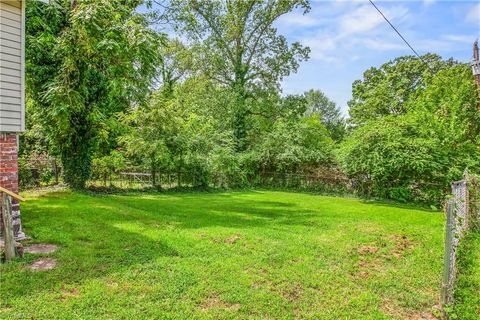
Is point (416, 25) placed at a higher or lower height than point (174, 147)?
higher

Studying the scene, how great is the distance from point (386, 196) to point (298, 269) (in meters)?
11.3

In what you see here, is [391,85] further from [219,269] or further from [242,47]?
[219,269]

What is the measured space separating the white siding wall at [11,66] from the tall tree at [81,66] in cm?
237

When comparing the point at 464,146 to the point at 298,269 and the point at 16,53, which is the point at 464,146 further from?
the point at 16,53

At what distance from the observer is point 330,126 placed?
41031mm

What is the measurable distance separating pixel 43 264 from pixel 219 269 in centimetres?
244

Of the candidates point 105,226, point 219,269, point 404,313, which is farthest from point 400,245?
point 105,226

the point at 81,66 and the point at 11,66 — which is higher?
the point at 81,66

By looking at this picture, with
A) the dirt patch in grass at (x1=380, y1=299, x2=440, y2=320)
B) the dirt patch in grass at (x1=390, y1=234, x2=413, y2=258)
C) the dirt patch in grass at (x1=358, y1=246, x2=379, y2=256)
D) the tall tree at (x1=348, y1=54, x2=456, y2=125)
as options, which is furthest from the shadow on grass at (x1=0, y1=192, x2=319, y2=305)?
the tall tree at (x1=348, y1=54, x2=456, y2=125)

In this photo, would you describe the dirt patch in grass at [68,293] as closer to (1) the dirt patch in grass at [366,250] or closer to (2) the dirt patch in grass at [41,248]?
(2) the dirt patch in grass at [41,248]

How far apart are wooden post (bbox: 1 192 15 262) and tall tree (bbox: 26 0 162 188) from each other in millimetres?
4501

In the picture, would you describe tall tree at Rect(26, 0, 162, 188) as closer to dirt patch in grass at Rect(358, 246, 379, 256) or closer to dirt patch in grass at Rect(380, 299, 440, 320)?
dirt patch in grass at Rect(358, 246, 379, 256)

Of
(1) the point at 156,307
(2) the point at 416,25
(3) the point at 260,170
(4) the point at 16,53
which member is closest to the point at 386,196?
(3) the point at 260,170

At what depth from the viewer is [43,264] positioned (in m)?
4.34
